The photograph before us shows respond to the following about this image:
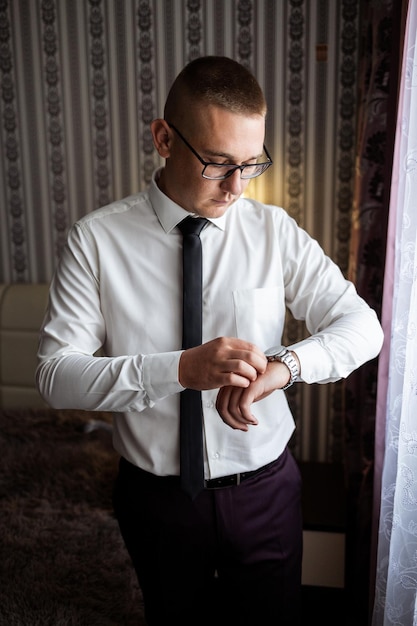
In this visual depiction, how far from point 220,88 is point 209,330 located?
0.49 m

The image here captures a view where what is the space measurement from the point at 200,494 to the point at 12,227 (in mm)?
2185

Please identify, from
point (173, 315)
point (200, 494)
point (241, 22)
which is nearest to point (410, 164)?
point (173, 315)

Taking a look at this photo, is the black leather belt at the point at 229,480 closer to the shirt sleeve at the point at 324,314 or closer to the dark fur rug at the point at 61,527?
the shirt sleeve at the point at 324,314

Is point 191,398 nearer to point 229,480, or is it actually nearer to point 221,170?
point 229,480


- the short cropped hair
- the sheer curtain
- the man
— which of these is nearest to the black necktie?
the man

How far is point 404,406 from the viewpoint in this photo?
1.15 meters

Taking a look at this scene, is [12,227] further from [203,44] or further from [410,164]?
[410,164]

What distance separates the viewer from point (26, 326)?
9.75 ft

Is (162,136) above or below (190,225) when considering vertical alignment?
above

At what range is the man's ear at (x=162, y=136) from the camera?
1.25 m

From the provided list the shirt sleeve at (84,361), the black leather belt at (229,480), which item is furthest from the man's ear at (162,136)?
the black leather belt at (229,480)

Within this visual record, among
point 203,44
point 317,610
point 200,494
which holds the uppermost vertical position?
point 203,44

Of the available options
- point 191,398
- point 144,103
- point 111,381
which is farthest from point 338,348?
point 144,103

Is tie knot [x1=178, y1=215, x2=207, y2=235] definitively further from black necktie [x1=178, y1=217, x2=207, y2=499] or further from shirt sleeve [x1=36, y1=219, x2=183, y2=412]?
shirt sleeve [x1=36, y1=219, x2=183, y2=412]
